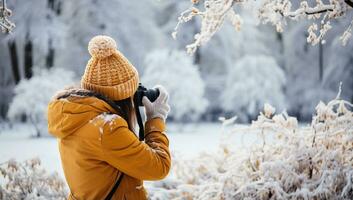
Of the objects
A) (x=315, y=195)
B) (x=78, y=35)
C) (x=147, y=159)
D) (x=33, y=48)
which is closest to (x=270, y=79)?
(x=78, y=35)

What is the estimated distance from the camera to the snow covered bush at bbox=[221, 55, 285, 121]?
673 inches

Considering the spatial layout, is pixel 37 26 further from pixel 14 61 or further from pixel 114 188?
pixel 114 188

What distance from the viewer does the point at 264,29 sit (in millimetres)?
20156

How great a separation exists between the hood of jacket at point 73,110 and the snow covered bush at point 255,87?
15479mm

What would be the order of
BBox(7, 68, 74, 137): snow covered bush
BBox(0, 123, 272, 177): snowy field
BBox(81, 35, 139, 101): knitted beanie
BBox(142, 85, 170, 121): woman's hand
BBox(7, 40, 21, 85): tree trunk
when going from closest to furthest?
BBox(81, 35, 139, 101): knitted beanie, BBox(142, 85, 170, 121): woman's hand, BBox(0, 123, 272, 177): snowy field, BBox(7, 68, 74, 137): snow covered bush, BBox(7, 40, 21, 85): tree trunk

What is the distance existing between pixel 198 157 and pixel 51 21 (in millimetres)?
12743

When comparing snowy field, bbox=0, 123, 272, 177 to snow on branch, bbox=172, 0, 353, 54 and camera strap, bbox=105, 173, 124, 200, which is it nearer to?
snow on branch, bbox=172, 0, 353, 54

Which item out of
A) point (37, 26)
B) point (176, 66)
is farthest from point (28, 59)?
point (176, 66)

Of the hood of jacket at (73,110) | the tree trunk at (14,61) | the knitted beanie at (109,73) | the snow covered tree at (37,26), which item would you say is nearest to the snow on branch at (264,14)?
the knitted beanie at (109,73)

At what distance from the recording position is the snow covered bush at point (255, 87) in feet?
56.1

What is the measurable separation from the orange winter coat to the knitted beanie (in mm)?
76

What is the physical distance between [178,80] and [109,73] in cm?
1401

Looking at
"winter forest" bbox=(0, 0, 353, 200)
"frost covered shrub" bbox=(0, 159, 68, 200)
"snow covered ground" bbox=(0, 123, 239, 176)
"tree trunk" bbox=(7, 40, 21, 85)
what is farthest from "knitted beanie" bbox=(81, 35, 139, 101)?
"tree trunk" bbox=(7, 40, 21, 85)

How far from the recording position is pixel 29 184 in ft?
12.5
